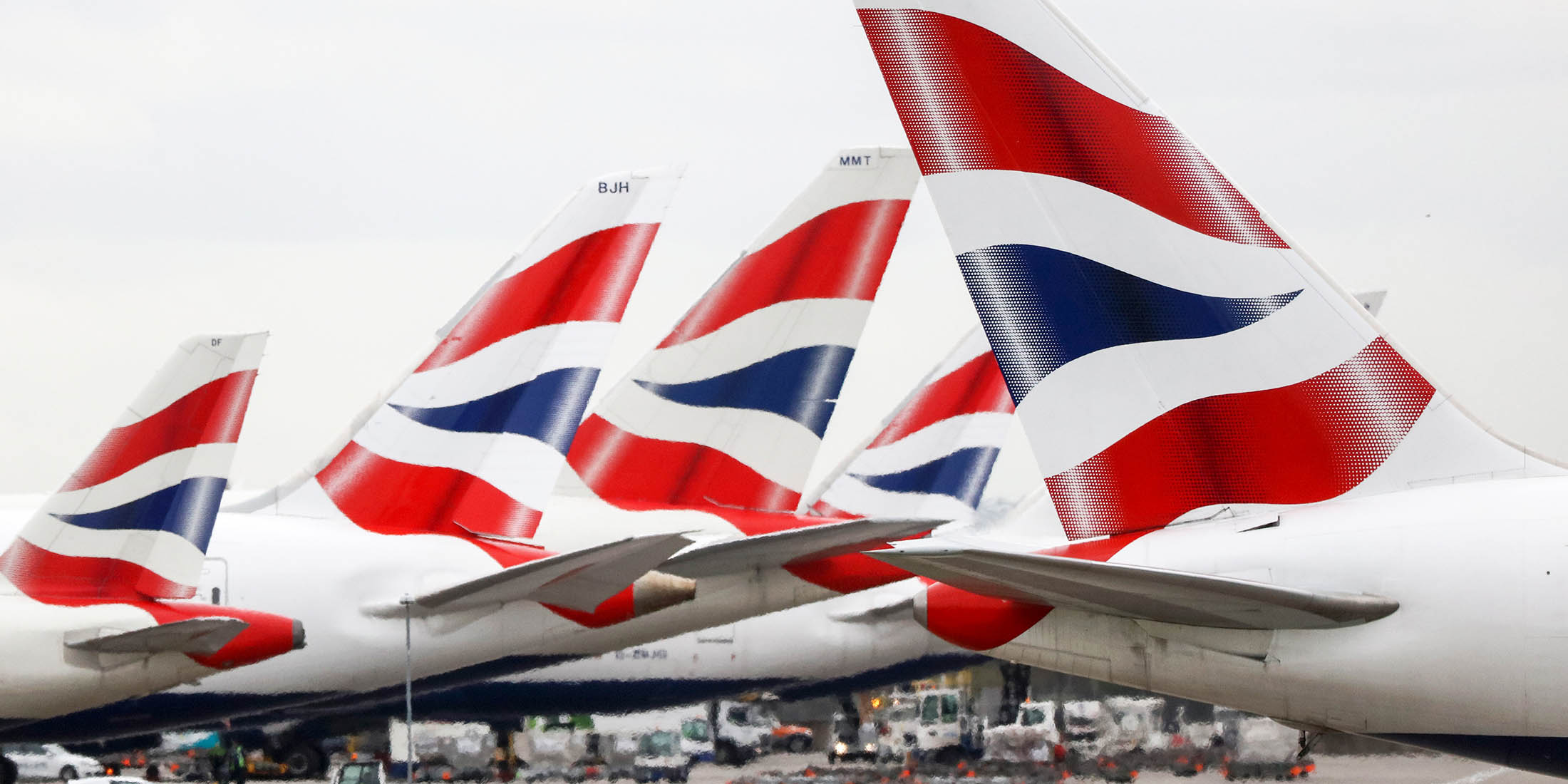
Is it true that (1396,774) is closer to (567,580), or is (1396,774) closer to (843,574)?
(843,574)

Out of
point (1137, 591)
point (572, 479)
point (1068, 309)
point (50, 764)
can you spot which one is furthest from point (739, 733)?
point (1137, 591)

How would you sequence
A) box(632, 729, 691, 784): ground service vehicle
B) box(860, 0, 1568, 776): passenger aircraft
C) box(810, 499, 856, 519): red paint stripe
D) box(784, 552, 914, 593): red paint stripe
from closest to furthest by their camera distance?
box(860, 0, 1568, 776): passenger aircraft, box(784, 552, 914, 593): red paint stripe, box(632, 729, 691, 784): ground service vehicle, box(810, 499, 856, 519): red paint stripe

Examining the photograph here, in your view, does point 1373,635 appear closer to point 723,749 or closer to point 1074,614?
point 1074,614

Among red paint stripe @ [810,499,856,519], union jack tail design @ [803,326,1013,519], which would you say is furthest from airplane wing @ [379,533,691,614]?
union jack tail design @ [803,326,1013,519]

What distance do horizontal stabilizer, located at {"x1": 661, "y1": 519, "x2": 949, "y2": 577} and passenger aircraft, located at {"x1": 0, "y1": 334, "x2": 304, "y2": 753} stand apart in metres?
5.22

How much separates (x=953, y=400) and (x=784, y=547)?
1124 centimetres

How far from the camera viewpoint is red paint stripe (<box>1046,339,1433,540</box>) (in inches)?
362

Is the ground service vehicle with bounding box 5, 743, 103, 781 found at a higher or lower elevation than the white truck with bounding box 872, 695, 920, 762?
higher

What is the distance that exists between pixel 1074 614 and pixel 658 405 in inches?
598

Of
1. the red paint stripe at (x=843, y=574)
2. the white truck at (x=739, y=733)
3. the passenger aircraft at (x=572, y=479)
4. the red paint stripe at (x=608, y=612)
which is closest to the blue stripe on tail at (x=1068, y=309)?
the passenger aircraft at (x=572, y=479)

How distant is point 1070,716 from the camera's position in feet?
98.0

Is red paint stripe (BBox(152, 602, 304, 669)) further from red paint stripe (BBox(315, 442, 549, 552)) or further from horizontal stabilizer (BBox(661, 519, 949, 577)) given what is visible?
horizontal stabilizer (BBox(661, 519, 949, 577))

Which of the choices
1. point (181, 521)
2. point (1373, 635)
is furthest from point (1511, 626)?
point (181, 521)

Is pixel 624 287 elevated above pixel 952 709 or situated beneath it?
elevated above
